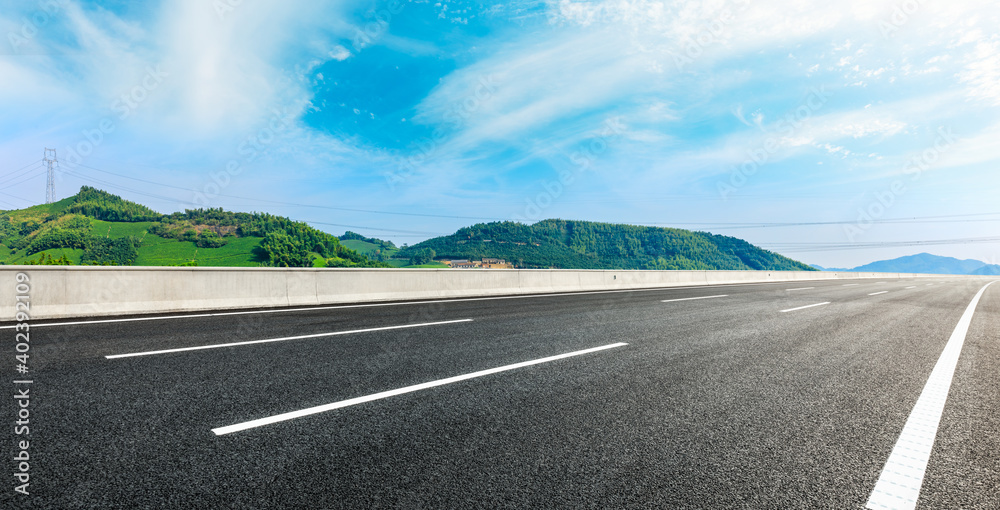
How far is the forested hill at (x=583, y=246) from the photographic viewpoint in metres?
96.1

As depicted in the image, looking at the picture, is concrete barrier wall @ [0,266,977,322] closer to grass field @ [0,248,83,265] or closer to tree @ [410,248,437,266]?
tree @ [410,248,437,266]

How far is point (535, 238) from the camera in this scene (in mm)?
102938

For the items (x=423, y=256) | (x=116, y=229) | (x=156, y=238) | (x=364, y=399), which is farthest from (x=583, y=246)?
(x=116, y=229)

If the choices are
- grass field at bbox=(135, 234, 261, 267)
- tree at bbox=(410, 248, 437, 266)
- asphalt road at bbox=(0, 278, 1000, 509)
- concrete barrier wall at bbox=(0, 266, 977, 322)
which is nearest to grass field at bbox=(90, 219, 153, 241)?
grass field at bbox=(135, 234, 261, 267)

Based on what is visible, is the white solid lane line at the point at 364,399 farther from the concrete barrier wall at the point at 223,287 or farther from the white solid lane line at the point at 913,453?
the concrete barrier wall at the point at 223,287

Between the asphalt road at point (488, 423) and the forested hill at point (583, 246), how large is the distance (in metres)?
80.8

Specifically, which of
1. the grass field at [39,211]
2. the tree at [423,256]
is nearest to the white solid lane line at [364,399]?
the tree at [423,256]

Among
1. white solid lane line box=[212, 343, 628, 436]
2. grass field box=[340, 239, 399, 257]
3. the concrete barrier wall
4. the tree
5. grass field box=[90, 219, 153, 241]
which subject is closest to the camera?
white solid lane line box=[212, 343, 628, 436]

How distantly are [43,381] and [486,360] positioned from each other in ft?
13.3

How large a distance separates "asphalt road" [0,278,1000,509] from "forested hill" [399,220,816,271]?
80775 millimetres

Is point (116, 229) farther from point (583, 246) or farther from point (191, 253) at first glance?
point (583, 246)

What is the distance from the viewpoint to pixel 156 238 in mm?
103250

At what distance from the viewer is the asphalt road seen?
222 centimetres

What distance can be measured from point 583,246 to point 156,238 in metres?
101
